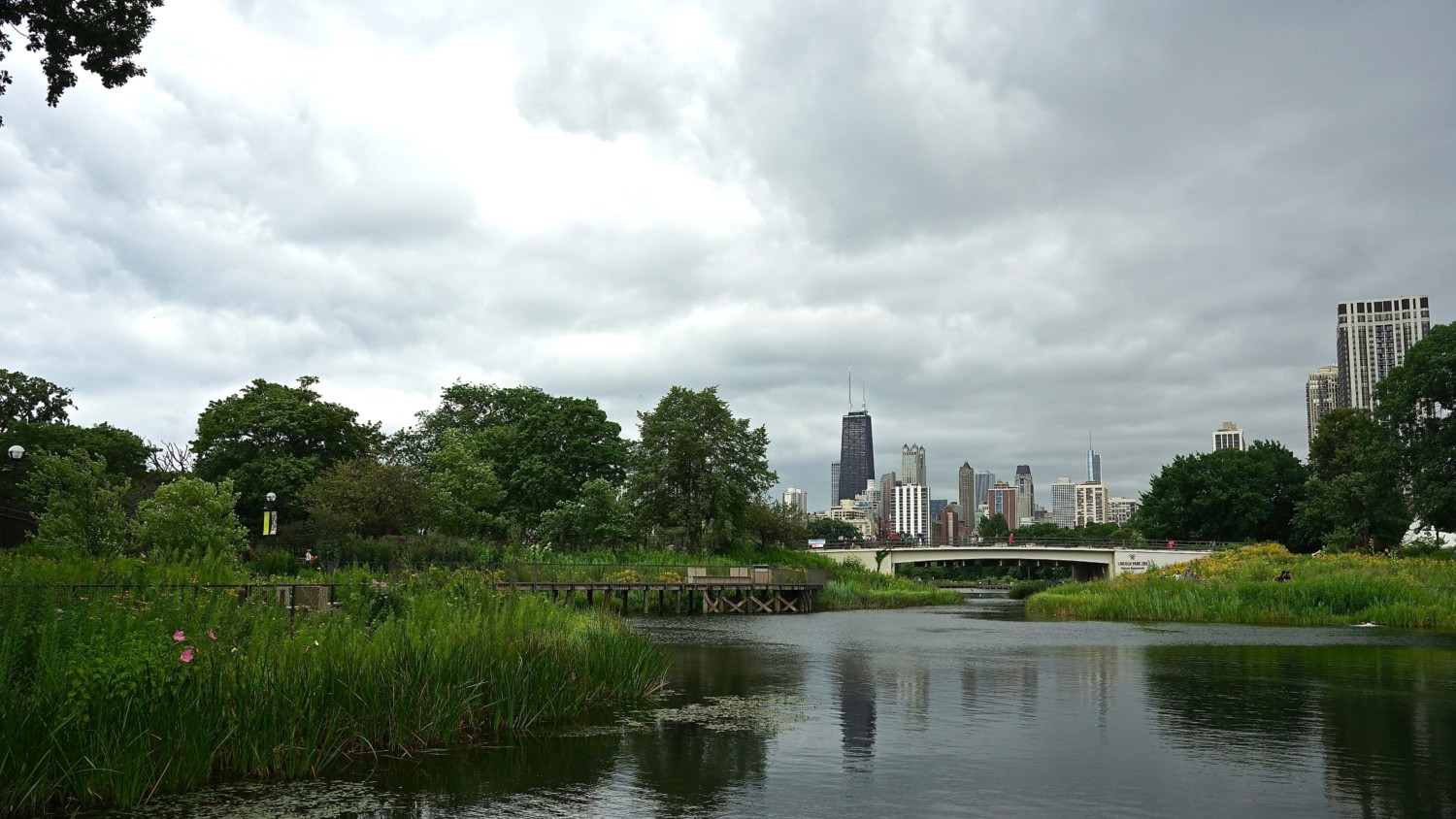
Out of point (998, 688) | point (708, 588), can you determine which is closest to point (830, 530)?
point (708, 588)

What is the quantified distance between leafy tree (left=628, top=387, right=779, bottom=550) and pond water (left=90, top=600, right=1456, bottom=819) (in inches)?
1887

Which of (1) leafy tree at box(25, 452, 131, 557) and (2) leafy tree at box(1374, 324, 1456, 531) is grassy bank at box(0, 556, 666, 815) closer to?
(1) leafy tree at box(25, 452, 131, 557)

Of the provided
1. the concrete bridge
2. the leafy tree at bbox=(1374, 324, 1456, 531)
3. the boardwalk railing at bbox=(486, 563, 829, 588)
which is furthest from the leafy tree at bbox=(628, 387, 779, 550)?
the leafy tree at bbox=(1374, 324, 1456, 531)

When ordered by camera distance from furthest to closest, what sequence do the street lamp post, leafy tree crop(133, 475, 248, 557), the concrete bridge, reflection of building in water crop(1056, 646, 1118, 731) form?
the concrete bridge
leafy tree crop(133, 475, 248, 557)
the street lamp post
reflection of building in water crop(1056, 646, 1118, 731)

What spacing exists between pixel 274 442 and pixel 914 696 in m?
61.6

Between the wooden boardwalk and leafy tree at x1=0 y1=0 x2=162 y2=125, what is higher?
leafy tree at x1=0 y1=0 x2=162 y2=125

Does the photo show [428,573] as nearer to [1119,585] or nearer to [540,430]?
[1119,585]

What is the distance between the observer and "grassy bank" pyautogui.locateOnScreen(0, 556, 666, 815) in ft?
34.8

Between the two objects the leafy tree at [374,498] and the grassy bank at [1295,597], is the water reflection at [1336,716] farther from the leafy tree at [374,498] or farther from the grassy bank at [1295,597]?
the leafy tree at [374,498]

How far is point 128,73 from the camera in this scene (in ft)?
55.5

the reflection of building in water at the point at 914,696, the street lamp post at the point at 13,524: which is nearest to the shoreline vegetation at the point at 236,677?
the reflection of building in water at the point at 914,696

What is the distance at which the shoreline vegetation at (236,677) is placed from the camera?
10.6 meters

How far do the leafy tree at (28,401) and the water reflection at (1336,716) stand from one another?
8303 cm

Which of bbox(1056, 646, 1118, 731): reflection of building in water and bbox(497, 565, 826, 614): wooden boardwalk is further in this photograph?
bbox(497, 565, 826, 614): wooden boardwalk
